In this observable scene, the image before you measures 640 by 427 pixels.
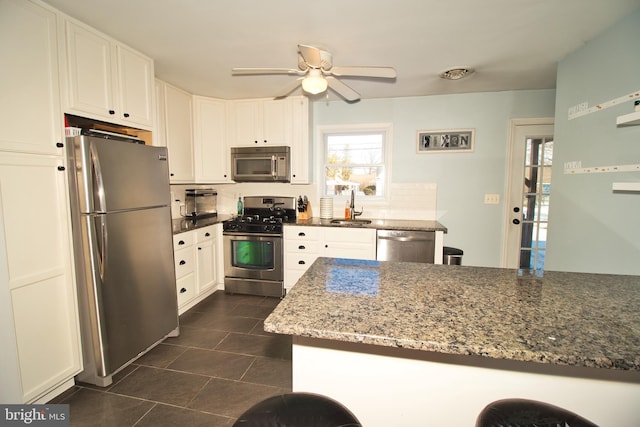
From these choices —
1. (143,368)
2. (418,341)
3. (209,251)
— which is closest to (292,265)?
(209,251)

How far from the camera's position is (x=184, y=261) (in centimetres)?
293

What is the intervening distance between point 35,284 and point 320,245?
2.37 meters

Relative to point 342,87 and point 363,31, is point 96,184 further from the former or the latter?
point 363,31

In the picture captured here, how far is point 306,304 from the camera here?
40.3 inches

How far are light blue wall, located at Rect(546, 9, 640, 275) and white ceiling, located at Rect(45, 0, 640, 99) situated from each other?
18cm

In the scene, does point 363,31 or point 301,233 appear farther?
point 301,233

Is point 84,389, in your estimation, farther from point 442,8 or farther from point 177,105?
point 442,8

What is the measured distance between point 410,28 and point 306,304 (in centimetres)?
199

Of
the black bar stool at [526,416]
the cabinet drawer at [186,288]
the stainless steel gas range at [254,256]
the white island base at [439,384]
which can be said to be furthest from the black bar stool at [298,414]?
the stainless steel gas range at [254,256]

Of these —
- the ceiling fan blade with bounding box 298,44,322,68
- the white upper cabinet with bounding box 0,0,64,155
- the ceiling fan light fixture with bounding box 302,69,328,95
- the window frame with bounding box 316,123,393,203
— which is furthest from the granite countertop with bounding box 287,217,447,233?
the white upper cabinet with bounding box 0,0,64,155

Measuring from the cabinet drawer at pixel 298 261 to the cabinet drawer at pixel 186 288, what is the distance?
1.04 m

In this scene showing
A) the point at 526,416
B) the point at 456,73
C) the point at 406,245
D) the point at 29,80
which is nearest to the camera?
the point at 526,416

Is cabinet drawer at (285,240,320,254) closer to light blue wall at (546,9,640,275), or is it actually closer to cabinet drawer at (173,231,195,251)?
cabinet drawer at (173,231,195,251)

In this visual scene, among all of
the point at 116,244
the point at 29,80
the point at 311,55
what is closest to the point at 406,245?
the point at 311,55
